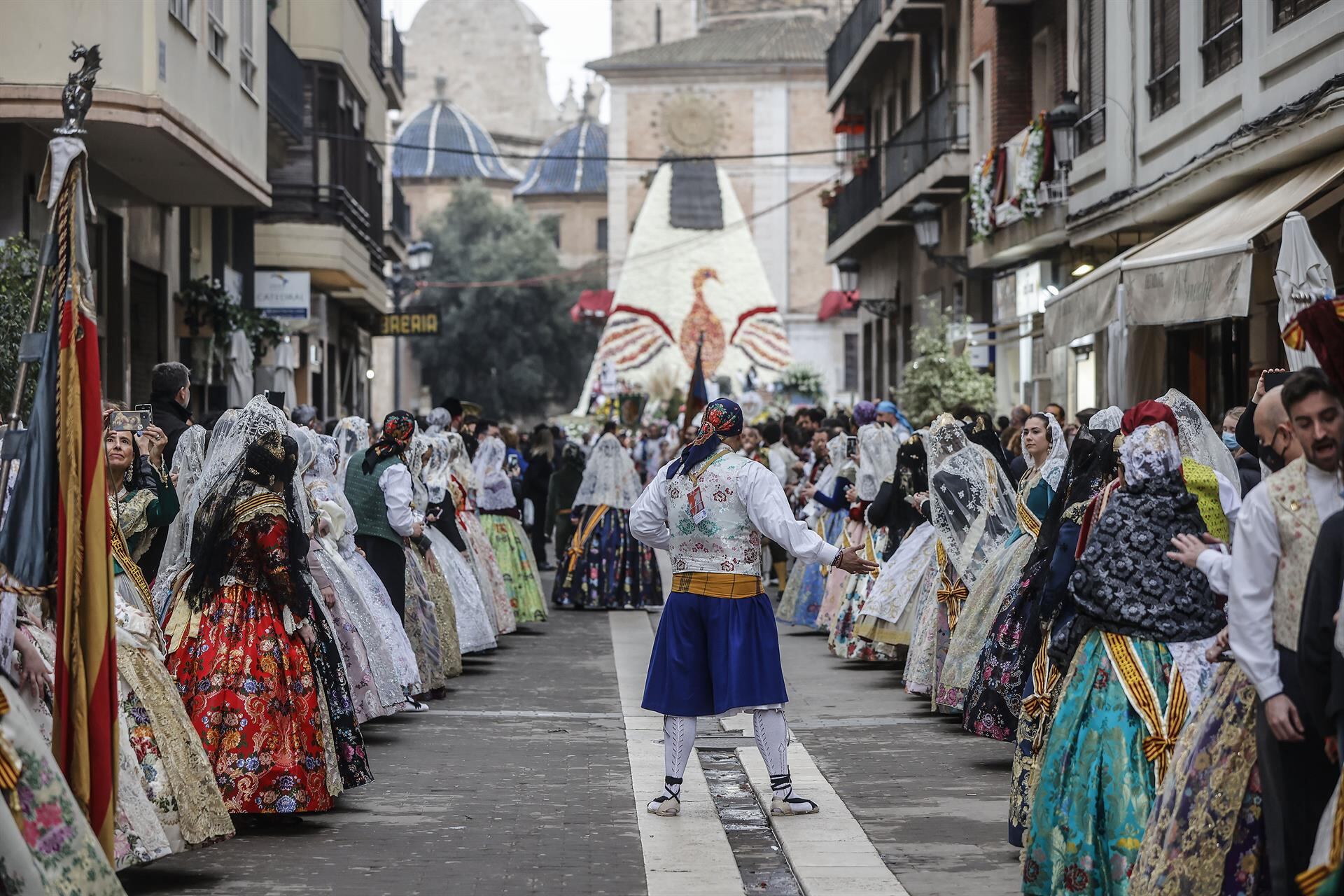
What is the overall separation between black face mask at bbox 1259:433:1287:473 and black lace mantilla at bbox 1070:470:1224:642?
302mm

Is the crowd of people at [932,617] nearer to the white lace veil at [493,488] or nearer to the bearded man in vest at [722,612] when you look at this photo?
the bearded man in vest at [722,612]

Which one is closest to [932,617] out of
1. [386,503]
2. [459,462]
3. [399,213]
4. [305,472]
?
[386,503]

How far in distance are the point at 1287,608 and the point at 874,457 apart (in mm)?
10592

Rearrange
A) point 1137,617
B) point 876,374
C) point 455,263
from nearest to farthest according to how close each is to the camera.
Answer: point 1137,617 < point 876,374 < point 455,263

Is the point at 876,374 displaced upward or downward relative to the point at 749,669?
upward

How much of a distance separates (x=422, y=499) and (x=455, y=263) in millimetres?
66887

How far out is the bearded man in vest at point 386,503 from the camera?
12531mm

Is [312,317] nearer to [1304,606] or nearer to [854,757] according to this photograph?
[854,757]

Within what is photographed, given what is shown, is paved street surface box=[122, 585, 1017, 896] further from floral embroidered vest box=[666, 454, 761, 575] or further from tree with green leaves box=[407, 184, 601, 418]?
tree with green leaves box=[407, 184, 601, 418]

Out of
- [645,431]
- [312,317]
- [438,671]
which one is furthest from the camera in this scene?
[645,431]

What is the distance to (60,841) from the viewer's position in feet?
17.7

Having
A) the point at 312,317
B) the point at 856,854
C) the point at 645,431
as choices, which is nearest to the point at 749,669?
the point at 856,854

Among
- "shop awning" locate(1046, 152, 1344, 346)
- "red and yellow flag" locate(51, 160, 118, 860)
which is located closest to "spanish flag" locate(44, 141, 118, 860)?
"red and yellow flag" locate(51, 160, 118, 860)

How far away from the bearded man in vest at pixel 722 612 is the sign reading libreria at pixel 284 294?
1805cm
